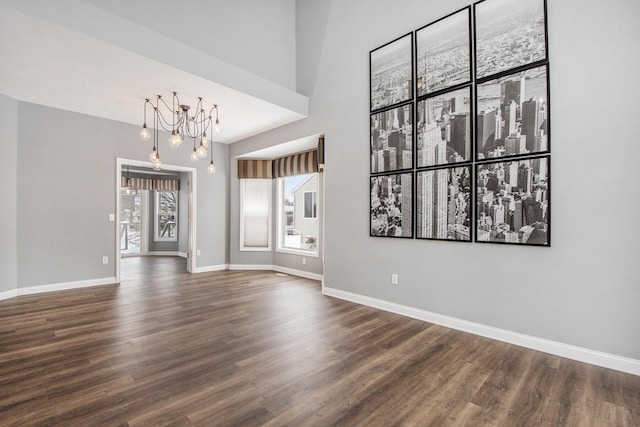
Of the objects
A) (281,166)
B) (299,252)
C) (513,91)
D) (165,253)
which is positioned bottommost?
(165,253)

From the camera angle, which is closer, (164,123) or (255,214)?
(164,123)

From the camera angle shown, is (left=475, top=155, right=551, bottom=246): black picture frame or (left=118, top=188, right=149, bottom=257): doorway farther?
(left=118, top=188, right=149, bottom=257): doorway

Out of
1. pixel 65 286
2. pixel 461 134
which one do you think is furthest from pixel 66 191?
pixel 461 134

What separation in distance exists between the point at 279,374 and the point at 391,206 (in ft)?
8.01

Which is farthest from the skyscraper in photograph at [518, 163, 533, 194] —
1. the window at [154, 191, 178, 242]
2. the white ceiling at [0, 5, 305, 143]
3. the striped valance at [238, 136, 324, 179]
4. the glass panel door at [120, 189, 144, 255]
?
the glass panel door at [120, 189, 144, 255]

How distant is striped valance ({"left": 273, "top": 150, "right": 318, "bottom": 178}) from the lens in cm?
586

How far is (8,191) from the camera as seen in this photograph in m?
4.29

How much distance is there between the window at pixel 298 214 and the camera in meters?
6.29

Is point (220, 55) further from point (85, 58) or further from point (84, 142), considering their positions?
point (84, 142)

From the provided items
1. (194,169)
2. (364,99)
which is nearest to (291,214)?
(194,169)

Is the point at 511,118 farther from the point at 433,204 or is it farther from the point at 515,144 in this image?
the point at 433,204

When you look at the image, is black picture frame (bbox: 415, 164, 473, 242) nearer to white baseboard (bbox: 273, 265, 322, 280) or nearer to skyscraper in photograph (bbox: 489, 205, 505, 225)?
skyscraper in photograph (bbox: 489, 205, 505, 225)

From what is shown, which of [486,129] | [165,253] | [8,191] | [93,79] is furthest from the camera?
[165,253]

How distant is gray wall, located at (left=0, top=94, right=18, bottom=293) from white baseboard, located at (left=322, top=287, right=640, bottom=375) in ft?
17.2
